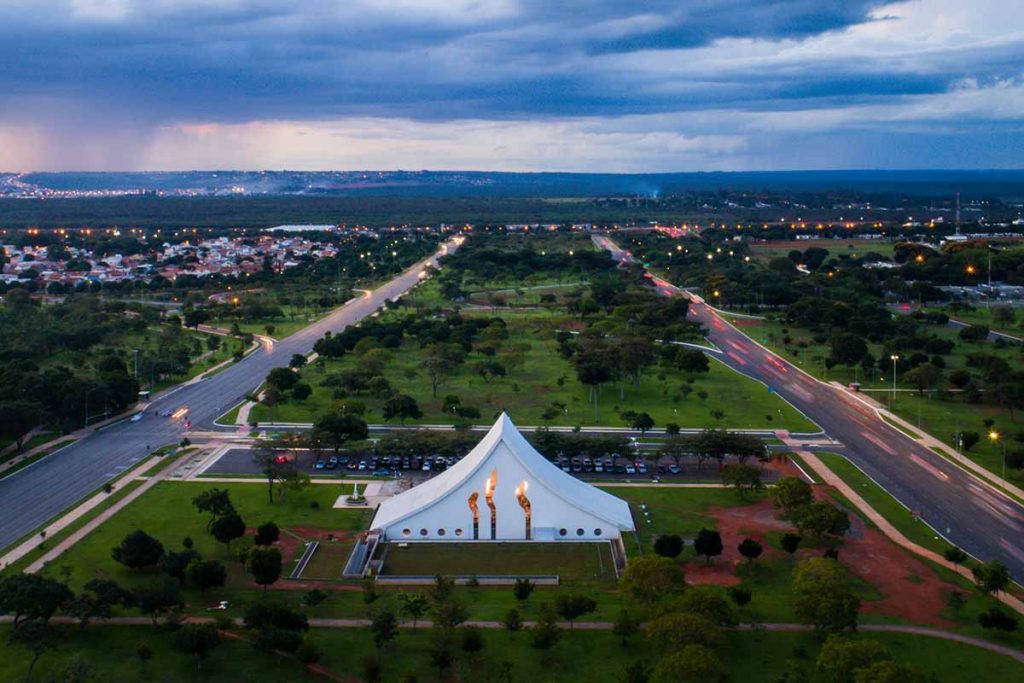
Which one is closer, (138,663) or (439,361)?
(138,663)

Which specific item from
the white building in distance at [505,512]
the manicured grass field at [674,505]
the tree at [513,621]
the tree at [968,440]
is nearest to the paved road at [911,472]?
the tree at [968,440]

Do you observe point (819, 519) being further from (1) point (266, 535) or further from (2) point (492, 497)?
(1) point (266, 535)

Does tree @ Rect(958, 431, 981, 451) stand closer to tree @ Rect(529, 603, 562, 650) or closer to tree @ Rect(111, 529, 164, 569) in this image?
tree @ Rect(529, 603, 562, 650)

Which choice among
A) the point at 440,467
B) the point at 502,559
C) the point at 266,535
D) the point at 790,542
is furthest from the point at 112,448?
the point at 790,542

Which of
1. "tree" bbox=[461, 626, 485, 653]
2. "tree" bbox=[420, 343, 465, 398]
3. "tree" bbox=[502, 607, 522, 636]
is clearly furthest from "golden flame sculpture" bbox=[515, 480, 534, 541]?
"tree" bbox=[420, 343, 465, 398]

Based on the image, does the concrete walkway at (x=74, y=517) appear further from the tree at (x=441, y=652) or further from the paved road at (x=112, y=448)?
the tree at (x=441, y=652)
